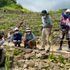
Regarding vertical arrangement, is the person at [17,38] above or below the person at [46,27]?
below

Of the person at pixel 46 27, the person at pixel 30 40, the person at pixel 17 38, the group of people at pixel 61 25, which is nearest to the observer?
the group of people at pixel 61 25

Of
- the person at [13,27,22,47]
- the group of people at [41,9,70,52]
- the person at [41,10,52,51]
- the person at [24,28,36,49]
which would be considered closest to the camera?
the group of people at [41,9,70,52]

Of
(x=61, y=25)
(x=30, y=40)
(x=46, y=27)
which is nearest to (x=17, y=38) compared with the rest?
(x=30, y=40)

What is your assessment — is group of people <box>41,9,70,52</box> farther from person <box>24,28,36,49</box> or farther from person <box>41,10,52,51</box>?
person <box>24,28,36,49</box>

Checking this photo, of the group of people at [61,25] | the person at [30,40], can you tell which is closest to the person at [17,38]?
the person at [30,40]

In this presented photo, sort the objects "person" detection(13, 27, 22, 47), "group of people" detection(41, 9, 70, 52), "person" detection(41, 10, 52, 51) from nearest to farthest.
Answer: "group of people" detection(41, 9, 70, 52), "person" detection(41, 10, 52, 51), "person" detection(13, 27, 22, 47)

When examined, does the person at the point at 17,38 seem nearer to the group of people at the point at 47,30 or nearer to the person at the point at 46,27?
the group of people at the point at 47,30

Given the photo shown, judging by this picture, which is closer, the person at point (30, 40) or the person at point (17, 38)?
the person at point (30, 40)

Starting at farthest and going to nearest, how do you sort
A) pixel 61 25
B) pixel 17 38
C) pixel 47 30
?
pixel 17 38, pixel 47 30, pixel 61 25

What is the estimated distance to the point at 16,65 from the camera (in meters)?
14.1

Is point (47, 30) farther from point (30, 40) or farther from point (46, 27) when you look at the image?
point (30, 40)

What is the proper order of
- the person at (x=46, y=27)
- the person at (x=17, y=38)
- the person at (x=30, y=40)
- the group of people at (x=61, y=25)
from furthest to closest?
the person at (x=17, y=38) < the person at (x=30, y=40) < the person at (x=46, y=27) < the group of people at (x=61, y=25)

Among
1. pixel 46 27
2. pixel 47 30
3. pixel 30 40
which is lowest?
pixel 30 40

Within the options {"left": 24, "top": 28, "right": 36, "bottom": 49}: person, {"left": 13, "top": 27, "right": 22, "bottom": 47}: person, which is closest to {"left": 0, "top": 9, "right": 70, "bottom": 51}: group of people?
{"left": 24, "top": 28, "right": 36, "bottom": 49}: person
